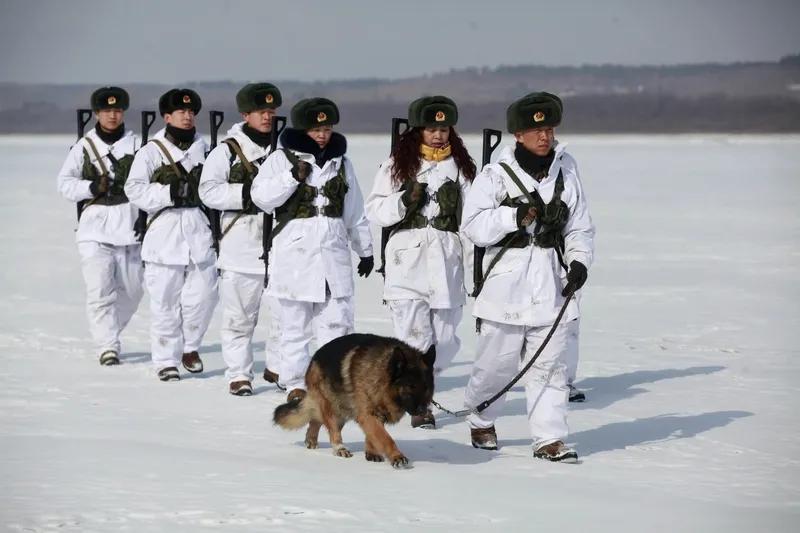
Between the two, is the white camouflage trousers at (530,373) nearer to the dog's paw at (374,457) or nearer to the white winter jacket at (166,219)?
the dog's paw at (374,457)

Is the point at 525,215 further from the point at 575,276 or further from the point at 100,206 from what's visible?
the point at 100,206

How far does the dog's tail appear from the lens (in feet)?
25.9

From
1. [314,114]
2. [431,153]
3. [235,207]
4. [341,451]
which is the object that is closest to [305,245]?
[314,114]

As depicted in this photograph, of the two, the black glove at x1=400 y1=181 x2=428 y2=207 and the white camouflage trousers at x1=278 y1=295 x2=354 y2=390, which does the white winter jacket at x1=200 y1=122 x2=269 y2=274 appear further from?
the black glove at x1=400 y1=181 x2=428 y2=207

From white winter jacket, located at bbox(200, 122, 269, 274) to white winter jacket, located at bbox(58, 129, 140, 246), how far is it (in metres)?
1.53

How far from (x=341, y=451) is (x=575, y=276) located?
1.65 meters

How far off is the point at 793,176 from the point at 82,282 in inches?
960

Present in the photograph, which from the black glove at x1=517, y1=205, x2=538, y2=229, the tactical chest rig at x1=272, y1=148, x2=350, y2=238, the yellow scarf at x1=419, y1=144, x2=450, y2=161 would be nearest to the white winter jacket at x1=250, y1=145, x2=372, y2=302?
the tactical chest rig at x1=272, y1=148, x2=350, y2=238

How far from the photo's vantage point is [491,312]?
7848mm

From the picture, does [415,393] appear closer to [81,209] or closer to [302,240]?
[302,240]

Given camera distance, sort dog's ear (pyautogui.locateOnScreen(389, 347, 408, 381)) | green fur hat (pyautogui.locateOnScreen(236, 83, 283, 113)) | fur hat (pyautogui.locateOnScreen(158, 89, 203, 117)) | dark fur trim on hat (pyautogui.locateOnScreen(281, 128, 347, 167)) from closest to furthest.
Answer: dog's ear (pyautogui.locateOnScreen(389, 347, 408, 381))
dark fur trim on hat (pyautogui.locateOnScreen(281, 128, 347, 167))
green fur hat (pyautogui.locateOnScreen(236, 83, 283, 113))
fur hat (pyautogui.locateOnScreen(158, 89, 203, 117))

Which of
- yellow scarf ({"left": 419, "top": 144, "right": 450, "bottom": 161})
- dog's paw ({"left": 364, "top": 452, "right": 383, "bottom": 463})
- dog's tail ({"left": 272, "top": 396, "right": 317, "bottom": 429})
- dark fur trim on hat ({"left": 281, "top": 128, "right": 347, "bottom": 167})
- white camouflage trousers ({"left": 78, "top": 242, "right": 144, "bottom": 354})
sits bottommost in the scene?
dog's paw ({"left": 364, "top": 452, "right": 383, "bottom": 463})

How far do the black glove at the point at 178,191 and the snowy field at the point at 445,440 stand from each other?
1.40 metres

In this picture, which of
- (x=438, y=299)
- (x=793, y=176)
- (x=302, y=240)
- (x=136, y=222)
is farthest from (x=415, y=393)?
(x=793, y=176)
